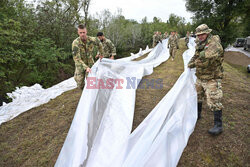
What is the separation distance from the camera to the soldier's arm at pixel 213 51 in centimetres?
192

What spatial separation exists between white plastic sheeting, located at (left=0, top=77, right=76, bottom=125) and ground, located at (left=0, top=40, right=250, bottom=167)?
7.7 inches

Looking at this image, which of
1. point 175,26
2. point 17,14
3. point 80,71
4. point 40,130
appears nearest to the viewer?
point 40,130

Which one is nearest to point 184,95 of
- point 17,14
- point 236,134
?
point 236,134

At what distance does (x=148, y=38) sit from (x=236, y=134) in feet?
99.8

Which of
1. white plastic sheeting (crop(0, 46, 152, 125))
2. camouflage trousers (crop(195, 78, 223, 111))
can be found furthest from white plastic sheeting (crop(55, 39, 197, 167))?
white plastic sheeting (crop(0, 46, 152, 125))

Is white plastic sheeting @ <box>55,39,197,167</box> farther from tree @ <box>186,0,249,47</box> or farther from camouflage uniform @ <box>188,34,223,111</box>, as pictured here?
tree @ <box>186,0,249,47</box>

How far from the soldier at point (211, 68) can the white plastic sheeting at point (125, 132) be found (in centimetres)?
23

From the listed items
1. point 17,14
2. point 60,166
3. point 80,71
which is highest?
point 17,14

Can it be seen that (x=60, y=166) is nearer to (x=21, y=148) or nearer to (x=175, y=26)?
(x=21, y=148)

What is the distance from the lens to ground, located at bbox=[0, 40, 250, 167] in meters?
1.87

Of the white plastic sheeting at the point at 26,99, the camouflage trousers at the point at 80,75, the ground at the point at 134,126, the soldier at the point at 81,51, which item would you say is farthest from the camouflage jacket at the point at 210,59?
the white plastic sheeting at the point at 26,99

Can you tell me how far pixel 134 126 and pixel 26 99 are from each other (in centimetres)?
311

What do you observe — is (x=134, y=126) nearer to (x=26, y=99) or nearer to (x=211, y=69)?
(x=211, y=69)

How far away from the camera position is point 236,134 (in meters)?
2.20
